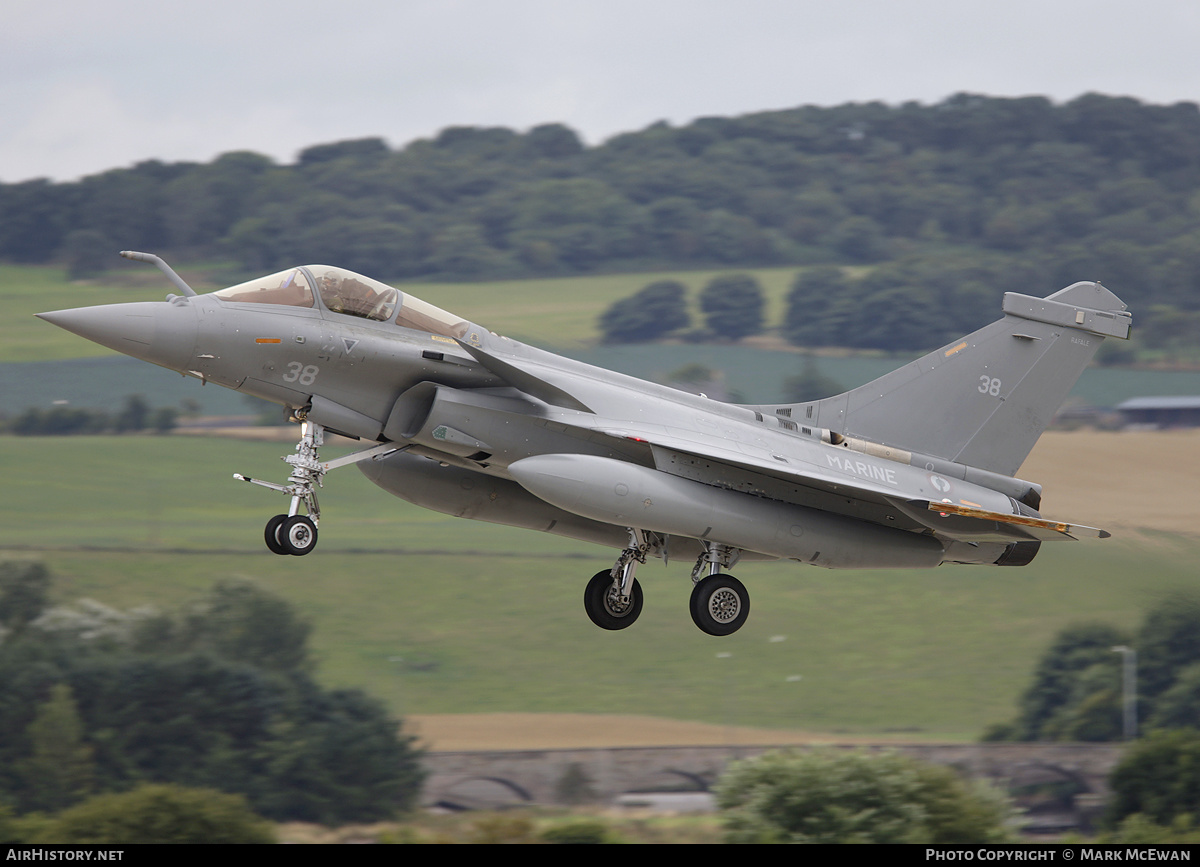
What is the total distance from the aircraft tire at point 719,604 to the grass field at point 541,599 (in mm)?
28156

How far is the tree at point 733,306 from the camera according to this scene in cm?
7206

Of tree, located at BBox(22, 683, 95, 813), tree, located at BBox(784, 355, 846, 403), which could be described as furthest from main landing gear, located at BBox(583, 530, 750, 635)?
tree, located at BBox(784, 355, 846, 403)

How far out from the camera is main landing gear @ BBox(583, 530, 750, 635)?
14.3m

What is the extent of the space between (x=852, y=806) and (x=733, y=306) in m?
45.2

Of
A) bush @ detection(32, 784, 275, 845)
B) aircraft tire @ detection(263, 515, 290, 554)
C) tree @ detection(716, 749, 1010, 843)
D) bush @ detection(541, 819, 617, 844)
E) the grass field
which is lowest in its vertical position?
bush @ detection(32, 784, 275, 845)

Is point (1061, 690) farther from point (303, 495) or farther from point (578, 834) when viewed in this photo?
point (303, 495)

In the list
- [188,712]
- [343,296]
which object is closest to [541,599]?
[188,712]

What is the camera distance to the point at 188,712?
4544cm

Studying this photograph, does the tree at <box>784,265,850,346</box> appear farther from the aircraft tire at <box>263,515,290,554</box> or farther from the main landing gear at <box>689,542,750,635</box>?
the aircraft tire at <box>263,515,290,554</box>

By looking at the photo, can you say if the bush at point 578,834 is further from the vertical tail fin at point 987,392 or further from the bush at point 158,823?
the vertical tail fin at point 987,392

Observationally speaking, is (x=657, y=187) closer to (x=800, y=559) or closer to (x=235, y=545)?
(x=235, y=545)

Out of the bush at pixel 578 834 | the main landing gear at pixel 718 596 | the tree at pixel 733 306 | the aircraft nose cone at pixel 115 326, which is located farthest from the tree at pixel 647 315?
the aircraft nose cone at pixel 115 326

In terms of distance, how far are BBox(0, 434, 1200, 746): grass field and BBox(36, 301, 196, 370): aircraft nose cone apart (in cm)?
3296

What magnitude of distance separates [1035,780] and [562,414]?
3397cm
